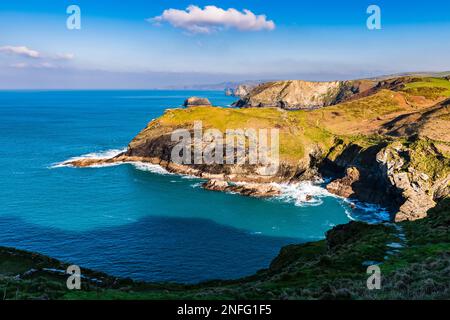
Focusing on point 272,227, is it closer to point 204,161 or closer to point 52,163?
point 204,161

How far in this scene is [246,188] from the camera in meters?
110

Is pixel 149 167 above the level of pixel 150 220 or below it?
above

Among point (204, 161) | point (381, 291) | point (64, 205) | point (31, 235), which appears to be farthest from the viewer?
point (204, 161)

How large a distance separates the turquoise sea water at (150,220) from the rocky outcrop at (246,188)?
337cm

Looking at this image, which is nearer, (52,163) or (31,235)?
(31,235)

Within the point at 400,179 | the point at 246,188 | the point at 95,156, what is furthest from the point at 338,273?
the point at 95,156

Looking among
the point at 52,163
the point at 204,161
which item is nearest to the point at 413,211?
the point at 204,161

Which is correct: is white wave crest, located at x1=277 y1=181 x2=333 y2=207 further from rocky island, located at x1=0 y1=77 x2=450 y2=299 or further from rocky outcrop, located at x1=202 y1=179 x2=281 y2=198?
rocky island, located at x1=0 y1=77 x2=450 y2=299

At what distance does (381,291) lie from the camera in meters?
22.3

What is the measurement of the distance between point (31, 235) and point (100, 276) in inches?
1463

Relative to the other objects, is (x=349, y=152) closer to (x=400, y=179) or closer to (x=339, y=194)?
(x=339, y=194)

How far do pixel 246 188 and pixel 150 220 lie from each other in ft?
111

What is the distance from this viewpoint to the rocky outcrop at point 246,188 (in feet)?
356

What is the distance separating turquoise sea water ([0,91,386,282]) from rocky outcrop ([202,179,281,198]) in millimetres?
3365
